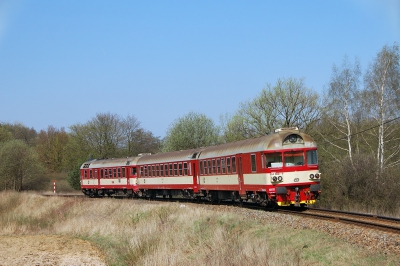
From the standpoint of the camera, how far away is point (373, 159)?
24188 millimetres

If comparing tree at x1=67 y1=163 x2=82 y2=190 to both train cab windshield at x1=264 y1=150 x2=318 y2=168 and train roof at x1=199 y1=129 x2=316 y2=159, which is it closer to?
train roof at x1=199 y1=129 x2=316 y2=159

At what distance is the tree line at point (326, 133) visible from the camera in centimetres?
2423

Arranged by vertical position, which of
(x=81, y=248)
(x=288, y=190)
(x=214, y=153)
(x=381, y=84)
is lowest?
(x=81, y=248)

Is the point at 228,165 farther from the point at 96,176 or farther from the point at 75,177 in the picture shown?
the point at 75,177

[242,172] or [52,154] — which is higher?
[52,154]

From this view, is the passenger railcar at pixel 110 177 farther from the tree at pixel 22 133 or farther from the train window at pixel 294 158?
the tree at pixel 22 133

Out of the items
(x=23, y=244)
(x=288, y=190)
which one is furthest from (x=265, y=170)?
(x=23, y=244)

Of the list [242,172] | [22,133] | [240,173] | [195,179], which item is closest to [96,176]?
[195,179]

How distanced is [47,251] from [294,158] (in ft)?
30.0

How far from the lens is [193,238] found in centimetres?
1486

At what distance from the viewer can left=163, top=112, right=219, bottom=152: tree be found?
185 ft

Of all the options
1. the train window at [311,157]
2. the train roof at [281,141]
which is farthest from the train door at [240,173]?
the train window at [311,157]

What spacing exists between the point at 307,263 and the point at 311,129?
3037 centimetres

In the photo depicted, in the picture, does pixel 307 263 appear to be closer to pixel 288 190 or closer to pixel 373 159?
pixel 288 190
